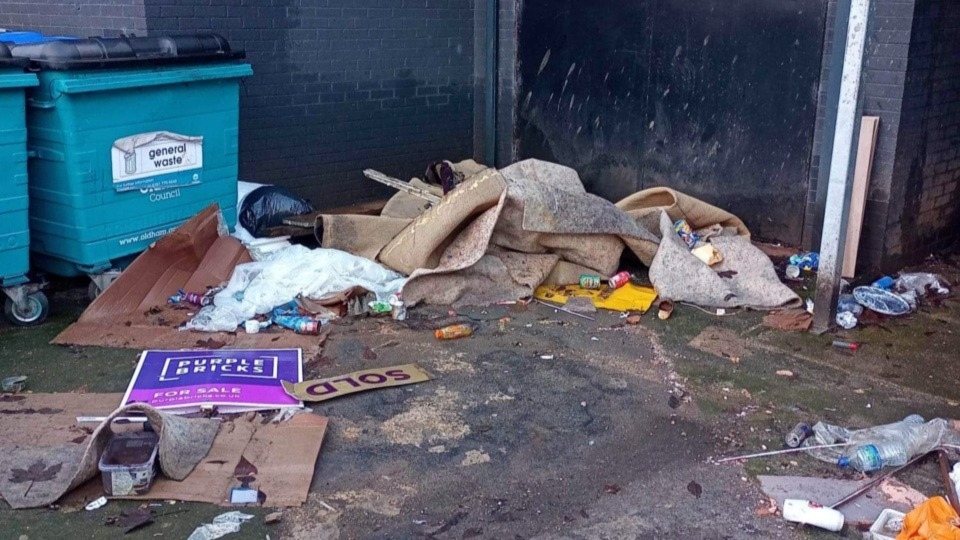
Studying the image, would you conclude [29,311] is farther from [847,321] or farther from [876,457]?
[847,321]

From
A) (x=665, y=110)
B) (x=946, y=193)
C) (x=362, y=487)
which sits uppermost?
(x=665, y=110)

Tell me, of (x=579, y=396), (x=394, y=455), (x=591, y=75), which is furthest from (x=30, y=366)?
(x=591, y=75)

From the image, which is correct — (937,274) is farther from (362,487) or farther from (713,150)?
(362,487)

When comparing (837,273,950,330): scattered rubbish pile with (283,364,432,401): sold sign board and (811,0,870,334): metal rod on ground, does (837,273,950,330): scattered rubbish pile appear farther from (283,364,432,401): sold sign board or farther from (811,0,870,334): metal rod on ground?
(283,364,432,401): sold sign board

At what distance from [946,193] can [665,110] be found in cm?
217

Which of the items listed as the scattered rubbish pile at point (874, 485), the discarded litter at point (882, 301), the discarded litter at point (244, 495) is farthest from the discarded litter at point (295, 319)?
the discarded litter at point (882, 301)

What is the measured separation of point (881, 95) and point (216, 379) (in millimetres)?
4542

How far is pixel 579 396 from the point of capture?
4586mm

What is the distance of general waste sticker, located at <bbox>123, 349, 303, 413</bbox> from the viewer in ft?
14.0

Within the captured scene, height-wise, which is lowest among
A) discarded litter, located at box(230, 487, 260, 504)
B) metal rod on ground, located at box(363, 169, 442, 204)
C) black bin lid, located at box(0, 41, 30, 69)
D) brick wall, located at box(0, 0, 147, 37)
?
discarded litter, located at box(230, 487, 260, 504)

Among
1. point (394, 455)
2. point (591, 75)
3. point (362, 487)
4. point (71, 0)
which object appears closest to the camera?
point (362, 487)

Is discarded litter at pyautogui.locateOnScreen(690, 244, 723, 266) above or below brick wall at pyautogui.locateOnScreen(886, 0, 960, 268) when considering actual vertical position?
below

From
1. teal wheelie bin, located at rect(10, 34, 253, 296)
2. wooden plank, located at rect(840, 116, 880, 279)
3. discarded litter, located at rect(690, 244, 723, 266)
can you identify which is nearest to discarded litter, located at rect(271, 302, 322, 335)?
teal wheelie bin, located at rect(10, 34, 253, 296)

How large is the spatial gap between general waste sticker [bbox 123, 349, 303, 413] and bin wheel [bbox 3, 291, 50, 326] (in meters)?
0.94
